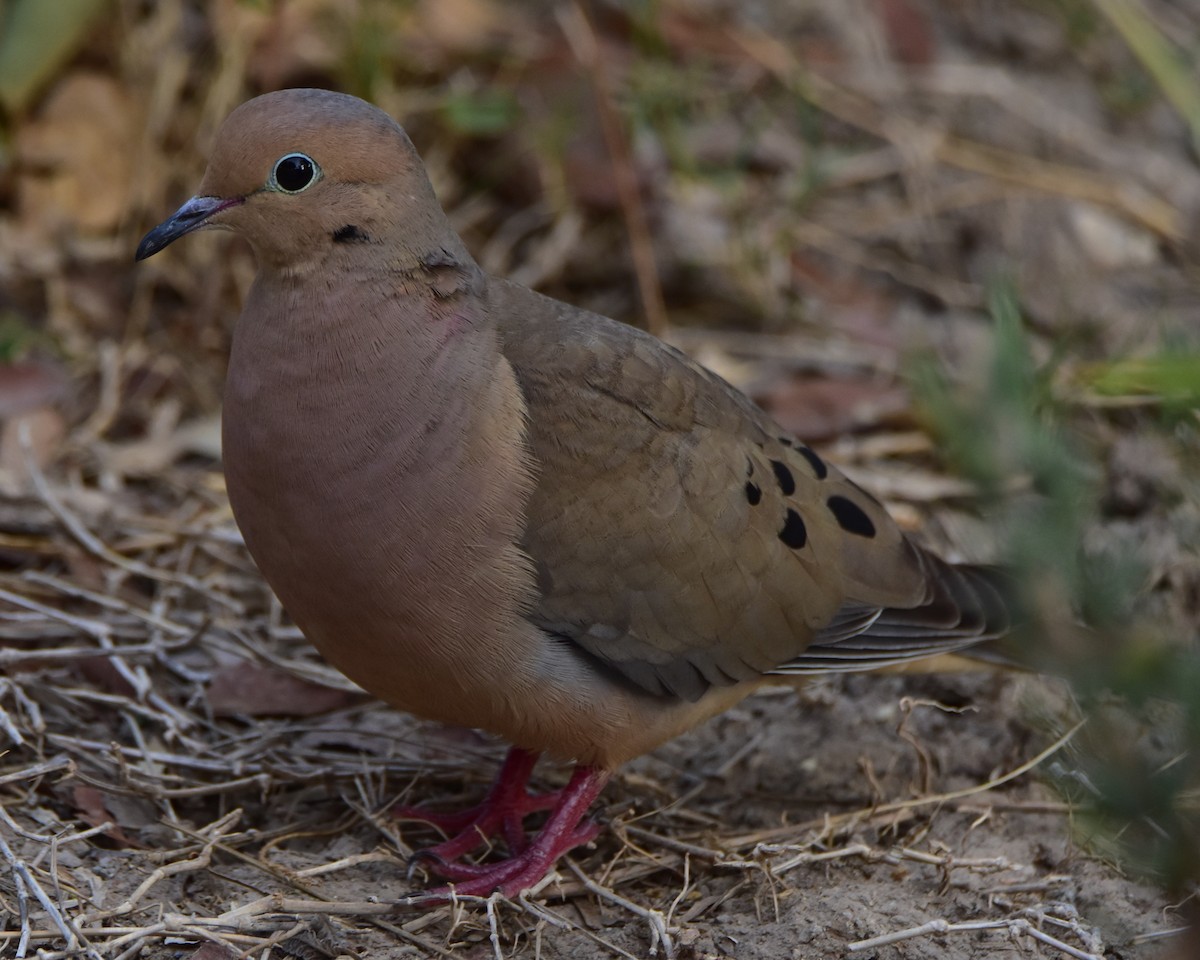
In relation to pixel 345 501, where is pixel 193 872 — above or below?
below

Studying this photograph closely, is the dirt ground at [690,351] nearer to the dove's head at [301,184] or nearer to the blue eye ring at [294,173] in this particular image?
the dove's head at [301,184]

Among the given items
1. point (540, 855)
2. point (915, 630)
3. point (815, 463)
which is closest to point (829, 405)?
point (815, 463)

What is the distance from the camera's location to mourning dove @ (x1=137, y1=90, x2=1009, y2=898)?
2672 mm

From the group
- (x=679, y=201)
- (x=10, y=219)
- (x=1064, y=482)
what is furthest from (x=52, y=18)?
(x=1064, y=482)

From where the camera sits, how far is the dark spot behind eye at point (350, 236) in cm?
277

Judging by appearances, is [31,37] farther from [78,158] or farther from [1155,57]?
[1155,57]

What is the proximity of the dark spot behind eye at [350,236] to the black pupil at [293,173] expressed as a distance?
102 millimetres

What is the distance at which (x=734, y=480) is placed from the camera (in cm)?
304

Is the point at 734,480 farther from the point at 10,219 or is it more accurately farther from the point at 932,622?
the point at 10,219

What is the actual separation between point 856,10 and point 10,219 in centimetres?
316

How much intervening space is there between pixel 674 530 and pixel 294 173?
3.18 feet

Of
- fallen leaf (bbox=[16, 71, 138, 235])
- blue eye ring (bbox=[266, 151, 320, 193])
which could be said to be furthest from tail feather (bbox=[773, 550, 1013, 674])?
fallen leaf (bbox=[16, 71, 138, 235])

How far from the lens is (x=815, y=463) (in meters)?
3.33

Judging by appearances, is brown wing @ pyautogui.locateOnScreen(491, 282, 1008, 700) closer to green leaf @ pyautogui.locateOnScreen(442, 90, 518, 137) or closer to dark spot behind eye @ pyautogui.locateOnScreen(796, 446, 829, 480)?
dark spot behind eye @ pyautogui.locateOnScreen(796, 446, 829, 480)
